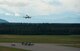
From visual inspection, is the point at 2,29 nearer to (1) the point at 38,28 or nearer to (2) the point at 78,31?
(1) the point at 38,28

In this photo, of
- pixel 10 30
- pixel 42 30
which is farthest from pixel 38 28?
pixel 10 30

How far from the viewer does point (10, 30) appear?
141000 millimetres

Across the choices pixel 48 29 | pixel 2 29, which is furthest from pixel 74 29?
pixel 2 29

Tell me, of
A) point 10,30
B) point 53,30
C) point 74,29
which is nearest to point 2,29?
point 10,30

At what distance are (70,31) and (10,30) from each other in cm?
3017

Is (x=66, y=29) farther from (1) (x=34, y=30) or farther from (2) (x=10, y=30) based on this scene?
(2) (x=10, y=30)

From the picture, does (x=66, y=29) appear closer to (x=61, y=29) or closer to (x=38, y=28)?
(x=61, y=29)

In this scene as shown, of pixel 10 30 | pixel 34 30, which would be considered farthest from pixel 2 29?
pixel 34 30

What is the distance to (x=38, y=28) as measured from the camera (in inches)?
5763

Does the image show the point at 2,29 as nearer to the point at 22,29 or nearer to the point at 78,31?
the point at 22,29

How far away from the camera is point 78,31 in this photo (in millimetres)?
139750

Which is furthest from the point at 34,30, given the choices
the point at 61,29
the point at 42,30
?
the point at 61,29

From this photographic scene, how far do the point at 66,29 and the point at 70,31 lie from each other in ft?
12.4

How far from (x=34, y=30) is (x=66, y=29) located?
53.2 feet
